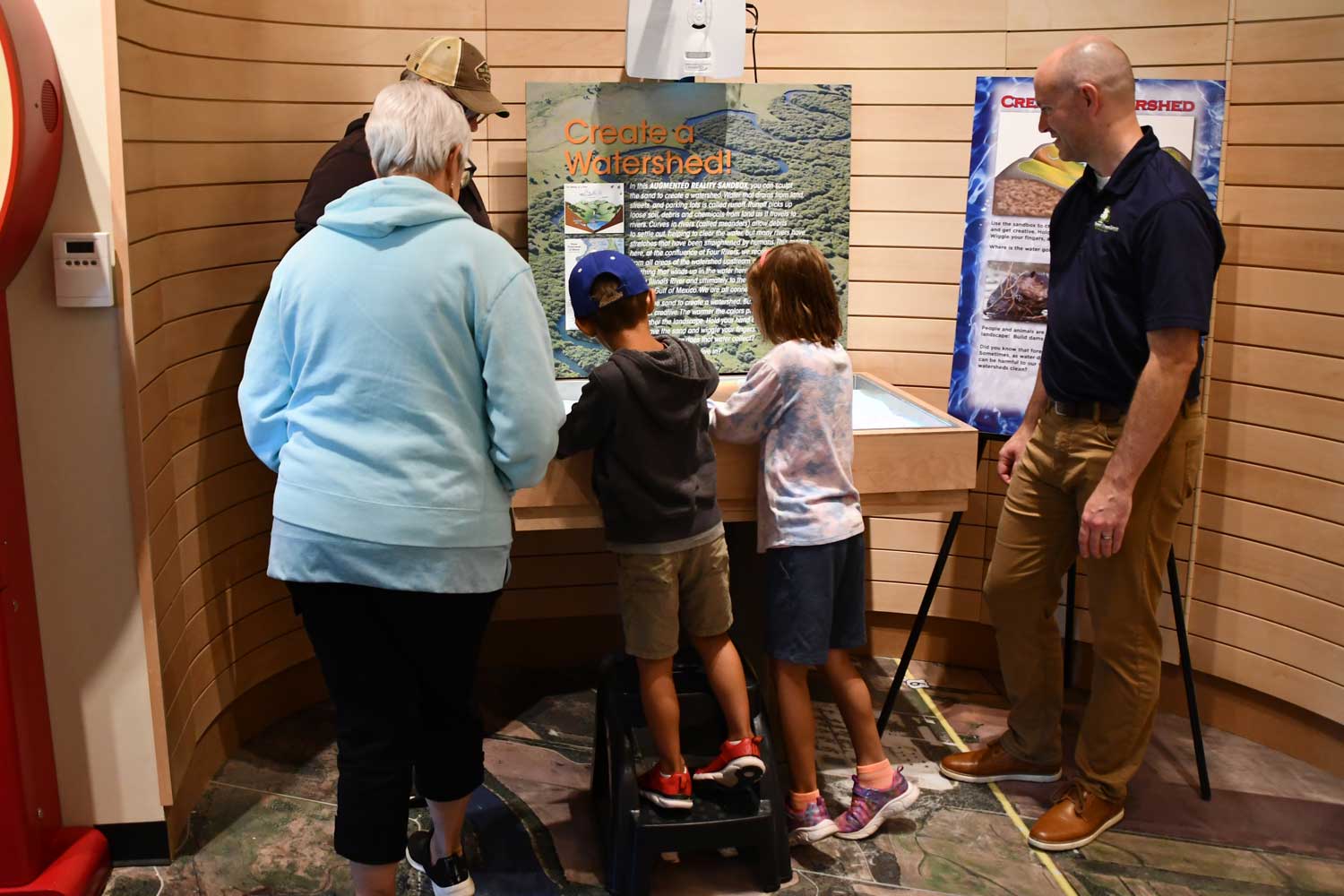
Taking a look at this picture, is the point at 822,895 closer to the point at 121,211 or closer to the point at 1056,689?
the point at 1056,689

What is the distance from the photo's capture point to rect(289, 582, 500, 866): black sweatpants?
2.21 metres

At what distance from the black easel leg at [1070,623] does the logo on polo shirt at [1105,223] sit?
3.62 ft

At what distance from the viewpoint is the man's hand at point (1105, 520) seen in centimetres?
280

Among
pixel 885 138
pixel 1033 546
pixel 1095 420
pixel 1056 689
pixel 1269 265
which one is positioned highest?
pixel 885 138

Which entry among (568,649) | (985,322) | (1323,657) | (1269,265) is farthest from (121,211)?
(1323,657)

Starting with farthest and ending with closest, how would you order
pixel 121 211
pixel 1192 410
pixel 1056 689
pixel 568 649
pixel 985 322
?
pixel 568 649 → pixel 985 322 → pixel 1056 689 → pixel 1192 410 → pixel 121 211

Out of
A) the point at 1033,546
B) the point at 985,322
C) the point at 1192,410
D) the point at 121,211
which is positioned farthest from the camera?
the point at 985,322

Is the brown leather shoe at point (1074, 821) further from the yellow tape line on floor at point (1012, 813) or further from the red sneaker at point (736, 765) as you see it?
the red sneaker at point (736, 765)

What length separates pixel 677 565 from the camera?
2717mm

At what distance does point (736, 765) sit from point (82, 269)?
1.75m

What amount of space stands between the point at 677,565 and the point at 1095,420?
104 centimetres

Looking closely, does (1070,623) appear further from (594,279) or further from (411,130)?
(411,130)

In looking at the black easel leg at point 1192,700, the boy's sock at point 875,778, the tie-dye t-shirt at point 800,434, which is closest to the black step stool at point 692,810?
the boy's sock at point 875,778

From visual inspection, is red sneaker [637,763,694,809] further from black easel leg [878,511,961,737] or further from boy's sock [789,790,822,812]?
black easel leg [878,511,961,737]
